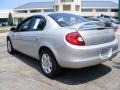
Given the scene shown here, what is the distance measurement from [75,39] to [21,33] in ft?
8.51

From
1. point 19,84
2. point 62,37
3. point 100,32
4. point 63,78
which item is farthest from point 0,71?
point 100,32

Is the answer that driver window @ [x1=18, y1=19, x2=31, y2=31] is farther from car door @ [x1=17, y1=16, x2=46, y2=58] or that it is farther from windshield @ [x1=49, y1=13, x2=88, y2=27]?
windshield @ [x1=49, y1=13, x2=88, y2=27]

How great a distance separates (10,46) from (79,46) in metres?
4.24

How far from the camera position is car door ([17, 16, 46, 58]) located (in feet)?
20.0

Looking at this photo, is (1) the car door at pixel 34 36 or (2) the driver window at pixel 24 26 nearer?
(1) the car door at pixel 34 36

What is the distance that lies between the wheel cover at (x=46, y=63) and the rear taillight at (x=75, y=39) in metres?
0.87

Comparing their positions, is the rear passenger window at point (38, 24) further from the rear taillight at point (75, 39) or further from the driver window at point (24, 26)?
the rear taillight at point (75, 39)

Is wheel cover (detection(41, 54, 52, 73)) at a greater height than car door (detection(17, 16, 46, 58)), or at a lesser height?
lesser

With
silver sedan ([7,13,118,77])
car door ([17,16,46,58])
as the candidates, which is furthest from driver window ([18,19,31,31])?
silver sedan ([7,13,118,77])

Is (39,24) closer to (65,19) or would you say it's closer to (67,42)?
(65,19)

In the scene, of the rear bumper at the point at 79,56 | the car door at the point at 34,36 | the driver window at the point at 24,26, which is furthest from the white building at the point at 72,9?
the rear bumper at the point at 79,56

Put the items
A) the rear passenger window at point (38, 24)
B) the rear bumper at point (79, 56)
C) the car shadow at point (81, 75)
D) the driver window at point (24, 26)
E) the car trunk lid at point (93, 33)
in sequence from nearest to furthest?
the rear bumper at point (79, 56) → the car trunk lid at point (93, 33) → the car shadow at point (81, 75) → the rear passenger window at point (38, 24) → the driver window at point (24, 26)

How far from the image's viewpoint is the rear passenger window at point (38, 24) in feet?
19.9

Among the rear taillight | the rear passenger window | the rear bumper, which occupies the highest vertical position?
the rear passenger window
